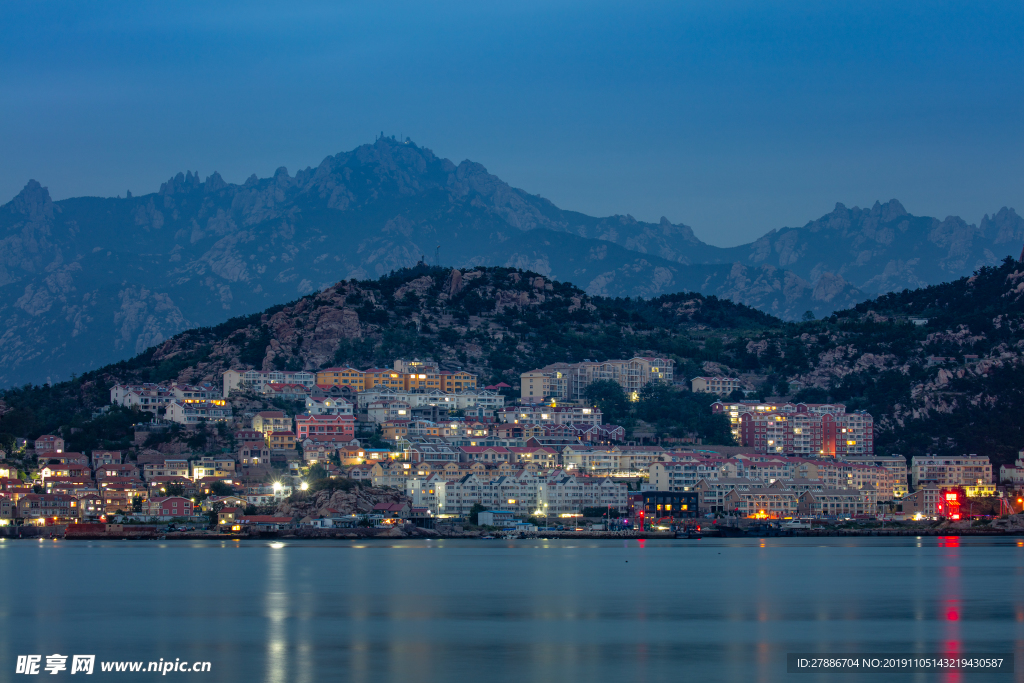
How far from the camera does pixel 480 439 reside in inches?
4311

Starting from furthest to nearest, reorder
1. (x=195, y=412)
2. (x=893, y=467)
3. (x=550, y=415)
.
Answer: (x=550, y=415) < (x=195, y=412) < (x=893, y=467)

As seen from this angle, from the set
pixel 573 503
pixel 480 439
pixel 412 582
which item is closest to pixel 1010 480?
pixel 573 503

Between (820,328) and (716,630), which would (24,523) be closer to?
(716,630)

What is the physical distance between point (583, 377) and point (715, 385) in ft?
41.7

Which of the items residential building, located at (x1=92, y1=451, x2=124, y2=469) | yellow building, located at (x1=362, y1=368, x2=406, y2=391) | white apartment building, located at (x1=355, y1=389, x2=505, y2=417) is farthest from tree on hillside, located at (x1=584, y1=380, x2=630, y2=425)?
residential building, located at (x1=92, y1=451, x2=124, y2=469)

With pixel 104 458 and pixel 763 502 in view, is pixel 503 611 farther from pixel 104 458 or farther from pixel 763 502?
pixel 104 458

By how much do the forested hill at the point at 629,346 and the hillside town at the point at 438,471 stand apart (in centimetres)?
614

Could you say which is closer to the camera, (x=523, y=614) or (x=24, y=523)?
(x=523, y=614)

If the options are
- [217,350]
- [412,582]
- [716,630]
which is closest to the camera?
[716,630]

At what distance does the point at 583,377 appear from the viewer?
12675 centimetres

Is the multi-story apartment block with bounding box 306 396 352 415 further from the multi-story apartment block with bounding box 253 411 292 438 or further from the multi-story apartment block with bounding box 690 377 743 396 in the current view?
the multi-story apartment block with bounding box 690 377 743 396

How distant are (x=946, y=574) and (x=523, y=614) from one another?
2397 cm

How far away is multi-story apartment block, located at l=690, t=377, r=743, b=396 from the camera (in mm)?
126812

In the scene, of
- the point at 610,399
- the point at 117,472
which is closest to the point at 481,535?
the point at 117,472
